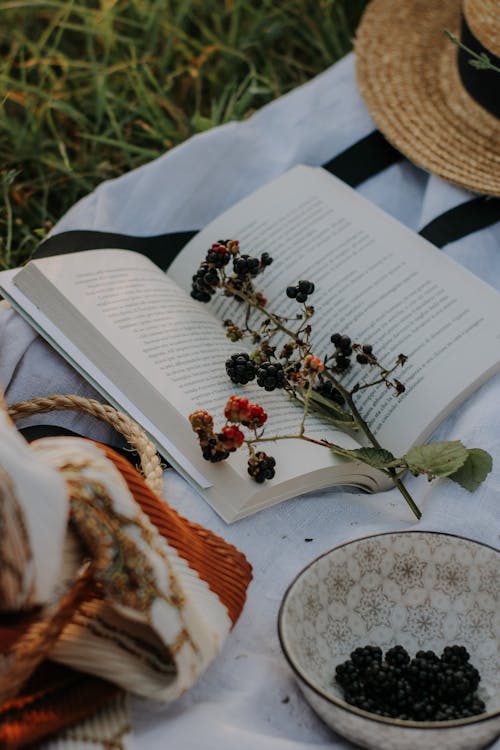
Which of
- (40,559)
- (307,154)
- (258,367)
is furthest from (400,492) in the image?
(307,154)

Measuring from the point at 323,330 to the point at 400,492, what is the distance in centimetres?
23

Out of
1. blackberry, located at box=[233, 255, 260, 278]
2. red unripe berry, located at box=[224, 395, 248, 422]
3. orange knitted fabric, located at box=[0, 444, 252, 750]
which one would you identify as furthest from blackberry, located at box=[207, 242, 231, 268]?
orange knitted fabric, located at box=[0, 444, 252, 750]

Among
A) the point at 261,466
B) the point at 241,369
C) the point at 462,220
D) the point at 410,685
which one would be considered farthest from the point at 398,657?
the point at 462,220

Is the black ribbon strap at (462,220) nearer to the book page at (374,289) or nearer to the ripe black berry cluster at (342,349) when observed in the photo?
the book page at (374,289)

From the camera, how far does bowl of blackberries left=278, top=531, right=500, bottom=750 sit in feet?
2.47

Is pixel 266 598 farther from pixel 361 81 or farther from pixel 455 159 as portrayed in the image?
pixel 361 81

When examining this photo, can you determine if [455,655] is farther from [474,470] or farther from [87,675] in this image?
[87,675]

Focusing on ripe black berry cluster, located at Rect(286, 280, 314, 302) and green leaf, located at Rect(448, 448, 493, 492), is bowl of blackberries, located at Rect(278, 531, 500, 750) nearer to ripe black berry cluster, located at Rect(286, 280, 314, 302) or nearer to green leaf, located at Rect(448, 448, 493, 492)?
green leaf, located at Rect(448, 448, 493, 492)

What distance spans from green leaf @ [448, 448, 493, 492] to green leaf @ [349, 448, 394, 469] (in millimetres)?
75

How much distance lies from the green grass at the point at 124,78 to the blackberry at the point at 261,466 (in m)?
0.71

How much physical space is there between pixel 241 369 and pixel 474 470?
271mm

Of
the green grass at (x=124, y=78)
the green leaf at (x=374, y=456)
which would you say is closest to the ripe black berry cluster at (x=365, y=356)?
the green leaf at (x=374, y=456)

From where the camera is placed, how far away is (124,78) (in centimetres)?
177

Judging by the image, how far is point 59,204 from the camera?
1622mm
